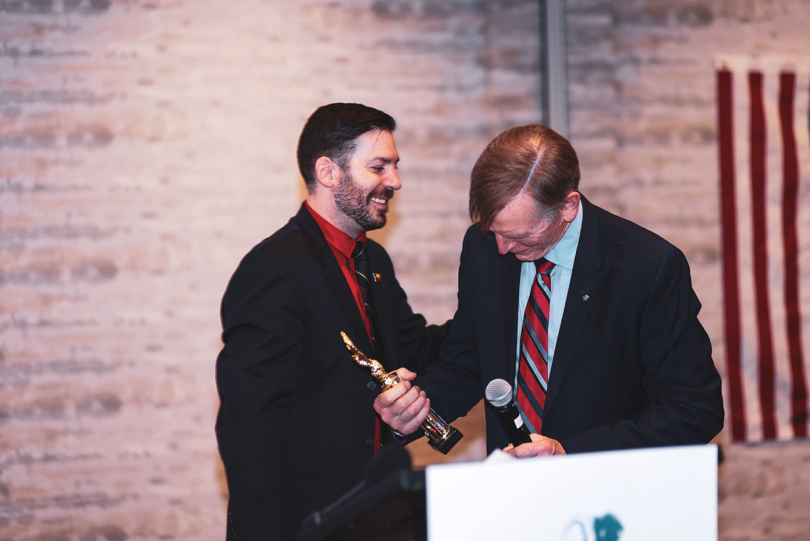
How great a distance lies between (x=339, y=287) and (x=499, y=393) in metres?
0.78

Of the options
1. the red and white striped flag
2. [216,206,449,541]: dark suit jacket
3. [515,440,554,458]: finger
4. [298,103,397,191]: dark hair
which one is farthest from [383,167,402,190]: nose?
the red and white striped flag

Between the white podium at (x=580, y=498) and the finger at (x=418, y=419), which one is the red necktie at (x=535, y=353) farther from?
the white podium at (x=580, y=498)

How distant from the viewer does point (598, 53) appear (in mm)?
3713

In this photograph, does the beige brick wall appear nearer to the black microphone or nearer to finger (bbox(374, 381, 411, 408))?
finger (bbox(374, 381, 411, 408))

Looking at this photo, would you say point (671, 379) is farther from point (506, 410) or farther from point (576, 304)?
point (506, 410)

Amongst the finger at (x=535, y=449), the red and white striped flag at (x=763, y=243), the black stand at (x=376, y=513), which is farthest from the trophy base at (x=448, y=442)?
the red and white striped flag at (x=763, y=243)

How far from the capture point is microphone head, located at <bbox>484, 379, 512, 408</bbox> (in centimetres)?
159

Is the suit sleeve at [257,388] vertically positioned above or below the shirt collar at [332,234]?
below

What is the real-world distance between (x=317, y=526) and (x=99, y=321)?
2.72 m

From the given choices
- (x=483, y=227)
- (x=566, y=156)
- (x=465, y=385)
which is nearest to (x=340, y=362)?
(x=465, y=385)

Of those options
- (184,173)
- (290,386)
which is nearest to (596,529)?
(290,386)

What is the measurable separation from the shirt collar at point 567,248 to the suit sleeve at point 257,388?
77cm

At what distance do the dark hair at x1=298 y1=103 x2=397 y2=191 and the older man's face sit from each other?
702 millimetres

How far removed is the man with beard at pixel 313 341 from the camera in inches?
74.3
